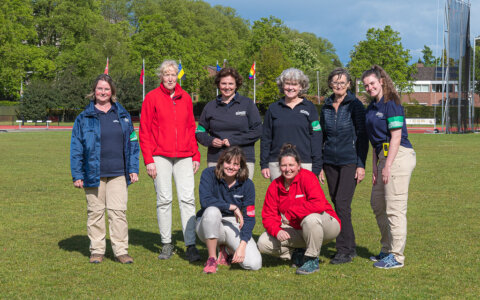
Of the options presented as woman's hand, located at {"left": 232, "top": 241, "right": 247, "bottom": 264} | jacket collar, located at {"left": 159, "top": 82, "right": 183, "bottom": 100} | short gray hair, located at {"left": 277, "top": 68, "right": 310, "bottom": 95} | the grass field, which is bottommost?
the grass field

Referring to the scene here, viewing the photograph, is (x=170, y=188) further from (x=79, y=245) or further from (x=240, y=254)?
(x=79, y=245)

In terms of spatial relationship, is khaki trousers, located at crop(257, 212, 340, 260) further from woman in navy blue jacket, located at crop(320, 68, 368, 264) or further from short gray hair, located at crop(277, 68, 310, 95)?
short gray hair, located at crop(277, 68, 310, 95)

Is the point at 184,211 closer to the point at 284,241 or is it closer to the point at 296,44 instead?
the point at 284,241

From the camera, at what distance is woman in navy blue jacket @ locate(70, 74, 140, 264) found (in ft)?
19.4

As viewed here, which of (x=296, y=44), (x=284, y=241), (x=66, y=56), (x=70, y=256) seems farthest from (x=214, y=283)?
(x=296, y=44)

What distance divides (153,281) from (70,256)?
4.93 feet

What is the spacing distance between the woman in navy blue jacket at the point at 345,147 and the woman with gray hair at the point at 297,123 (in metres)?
0.16

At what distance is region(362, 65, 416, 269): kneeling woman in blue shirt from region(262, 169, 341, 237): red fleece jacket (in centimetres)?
59

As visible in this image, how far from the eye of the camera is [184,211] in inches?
247

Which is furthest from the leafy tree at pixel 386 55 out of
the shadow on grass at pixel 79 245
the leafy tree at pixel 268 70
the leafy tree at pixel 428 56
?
the leafy tree at pixel 428 56

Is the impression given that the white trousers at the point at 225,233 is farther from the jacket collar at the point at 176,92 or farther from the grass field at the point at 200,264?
the jacket collar at the point at 176,92

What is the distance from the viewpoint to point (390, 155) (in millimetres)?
5574

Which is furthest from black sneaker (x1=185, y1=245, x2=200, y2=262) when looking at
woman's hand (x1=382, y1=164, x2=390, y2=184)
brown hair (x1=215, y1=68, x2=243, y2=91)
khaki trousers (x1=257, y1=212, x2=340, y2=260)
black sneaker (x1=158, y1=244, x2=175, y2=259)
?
woman's hand (x1=382, y1=164, x2=390, y2=184)

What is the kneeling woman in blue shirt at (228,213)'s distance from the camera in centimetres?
562
